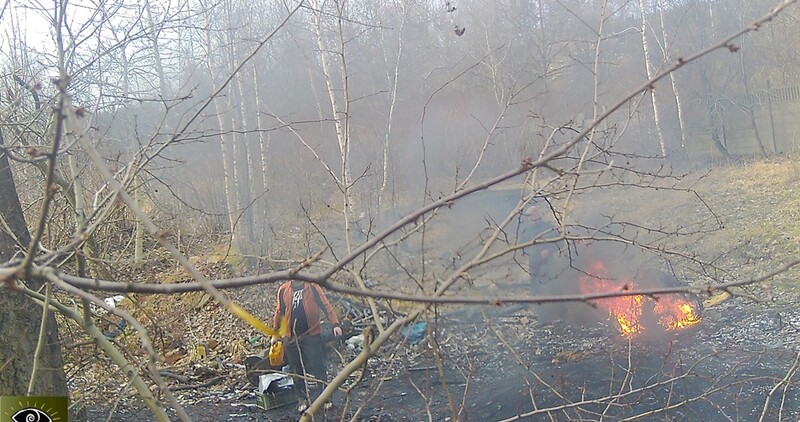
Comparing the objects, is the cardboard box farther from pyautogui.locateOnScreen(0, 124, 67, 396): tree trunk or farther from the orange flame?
the orange flame

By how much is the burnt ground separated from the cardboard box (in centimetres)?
8

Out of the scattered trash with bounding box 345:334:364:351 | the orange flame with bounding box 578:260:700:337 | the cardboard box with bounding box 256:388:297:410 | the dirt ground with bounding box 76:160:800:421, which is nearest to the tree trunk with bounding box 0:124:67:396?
the dirt ground with bounding box 76:160:800:421

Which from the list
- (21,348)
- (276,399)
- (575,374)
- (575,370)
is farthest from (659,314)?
(21,348)

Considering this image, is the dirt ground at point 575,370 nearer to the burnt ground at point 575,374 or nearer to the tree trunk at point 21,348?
the burnt ground at point 575,374

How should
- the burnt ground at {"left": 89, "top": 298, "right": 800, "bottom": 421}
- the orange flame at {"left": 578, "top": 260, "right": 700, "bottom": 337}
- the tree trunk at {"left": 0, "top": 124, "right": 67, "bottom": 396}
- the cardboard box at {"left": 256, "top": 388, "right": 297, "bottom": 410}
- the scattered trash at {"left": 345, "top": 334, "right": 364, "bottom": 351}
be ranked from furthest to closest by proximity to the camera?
the scattered trash at {"left": 345, "top": 334, "right": 364, "bottom": 351}, the orange flame at {"left": 578, "top": 260, "right": 700, "bottom": 337}, the cardboard box at {"left": 256, "top": 388, "right": 297, "bottom": 410}, the burnt ground at {"left": 89, "top": 298, "right": 800, "bottom": 421}, the tree trunk at {"left": 0, "top": 124, "right": 67, "bottom": 396}

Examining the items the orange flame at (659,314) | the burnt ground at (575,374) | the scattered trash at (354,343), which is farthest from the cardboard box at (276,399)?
the orange flame at (659,314)

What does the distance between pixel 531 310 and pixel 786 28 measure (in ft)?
49.2

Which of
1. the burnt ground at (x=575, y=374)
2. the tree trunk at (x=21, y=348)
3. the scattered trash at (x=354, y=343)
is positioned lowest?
the burnt ground at (x=575, y=374)

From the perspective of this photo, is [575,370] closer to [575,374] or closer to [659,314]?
[575,374]

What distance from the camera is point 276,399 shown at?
23.7 feet

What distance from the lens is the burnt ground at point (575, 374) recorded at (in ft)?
19.8

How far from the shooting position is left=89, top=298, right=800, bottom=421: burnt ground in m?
6.02

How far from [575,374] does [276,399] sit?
3486 millimetres

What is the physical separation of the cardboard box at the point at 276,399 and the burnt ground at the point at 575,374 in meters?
0.08
